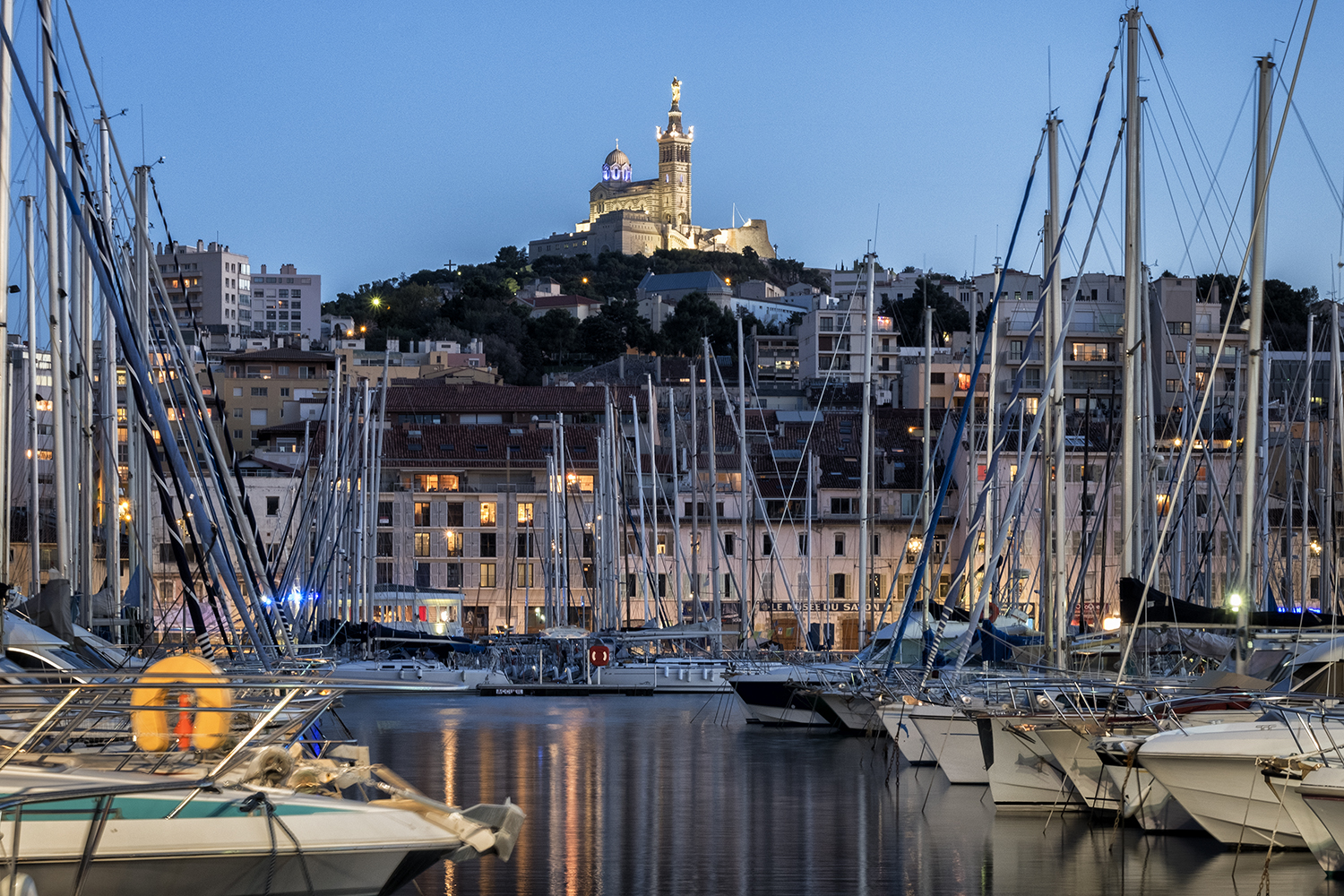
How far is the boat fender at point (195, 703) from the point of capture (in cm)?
1341

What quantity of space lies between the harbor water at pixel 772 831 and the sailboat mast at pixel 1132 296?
16.3 feet

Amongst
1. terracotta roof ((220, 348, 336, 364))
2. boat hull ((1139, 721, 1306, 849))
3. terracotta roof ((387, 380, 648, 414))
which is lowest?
boat hull ((1139, 721, 1306, 849))

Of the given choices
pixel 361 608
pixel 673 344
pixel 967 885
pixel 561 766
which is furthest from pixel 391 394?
pixel 967 885

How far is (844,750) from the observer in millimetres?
35125

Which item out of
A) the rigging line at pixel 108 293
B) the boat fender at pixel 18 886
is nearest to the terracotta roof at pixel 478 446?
the rigging line at pixel 108 293

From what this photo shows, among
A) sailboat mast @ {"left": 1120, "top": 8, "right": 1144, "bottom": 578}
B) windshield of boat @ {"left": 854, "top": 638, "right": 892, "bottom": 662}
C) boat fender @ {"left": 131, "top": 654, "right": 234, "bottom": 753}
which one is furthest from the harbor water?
sailboat mast @ {"left": 1120, "top": 8, "right": 1144, "bottom": 578}

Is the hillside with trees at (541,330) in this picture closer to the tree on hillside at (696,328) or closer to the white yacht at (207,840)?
the tree on hillside at (696,328)

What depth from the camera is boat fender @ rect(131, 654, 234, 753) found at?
13406 millimetres

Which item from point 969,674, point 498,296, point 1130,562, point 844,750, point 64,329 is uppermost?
point 498,296

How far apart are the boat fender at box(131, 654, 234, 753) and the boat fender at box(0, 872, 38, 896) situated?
2.32 m

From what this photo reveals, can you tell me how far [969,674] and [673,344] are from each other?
12626 centimetres

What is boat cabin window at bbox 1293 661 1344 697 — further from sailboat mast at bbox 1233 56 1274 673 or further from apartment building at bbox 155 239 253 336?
apartment building at bbox 155 239 253 336

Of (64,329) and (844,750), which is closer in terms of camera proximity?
(64,329)

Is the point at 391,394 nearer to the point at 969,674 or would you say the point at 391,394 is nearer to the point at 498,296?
the point at 969,674
